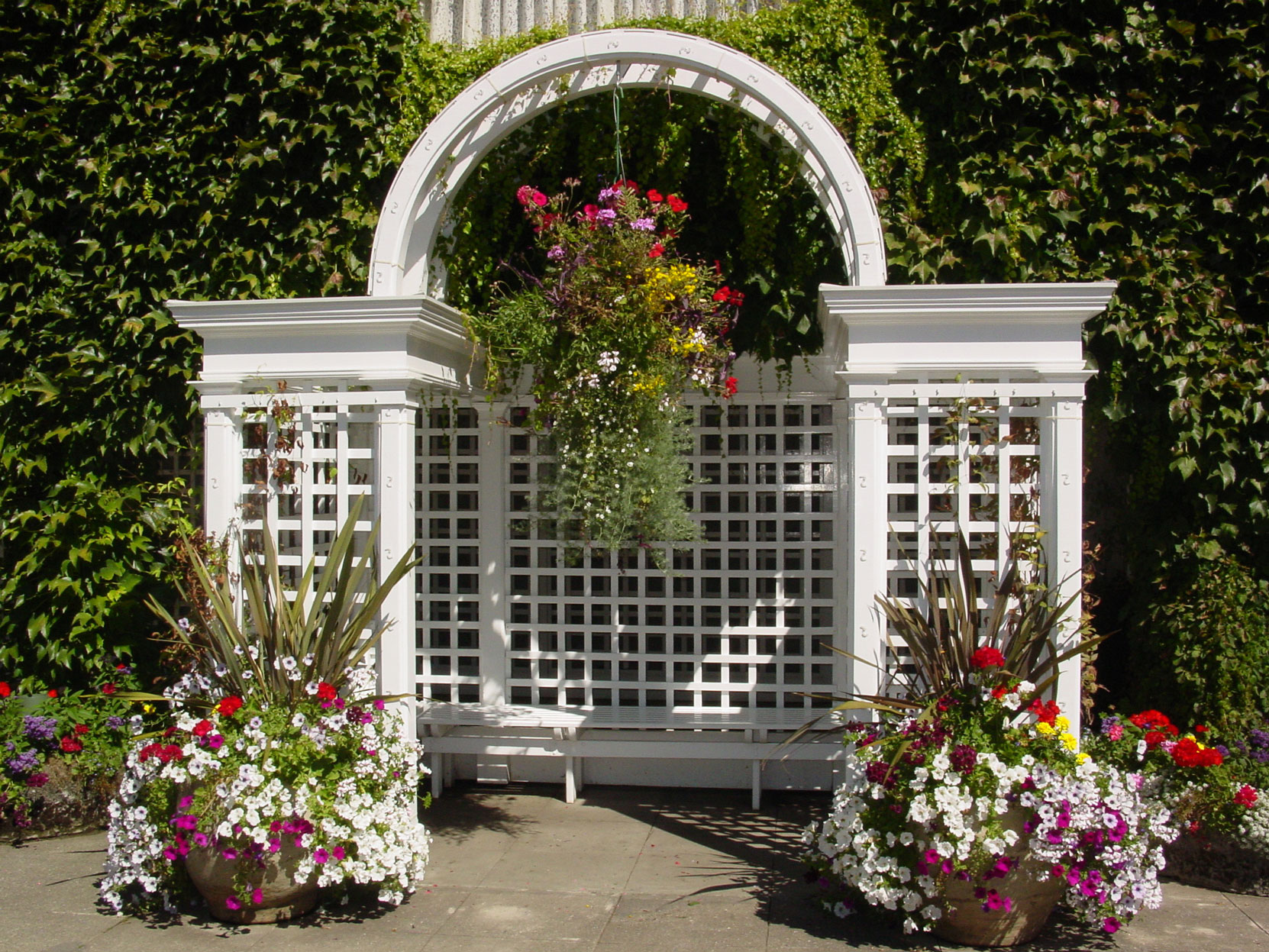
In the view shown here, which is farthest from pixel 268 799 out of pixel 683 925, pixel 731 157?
pixel 731 157

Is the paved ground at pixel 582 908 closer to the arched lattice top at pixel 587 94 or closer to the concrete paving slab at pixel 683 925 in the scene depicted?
the concrete paving slab at pixel 683 925

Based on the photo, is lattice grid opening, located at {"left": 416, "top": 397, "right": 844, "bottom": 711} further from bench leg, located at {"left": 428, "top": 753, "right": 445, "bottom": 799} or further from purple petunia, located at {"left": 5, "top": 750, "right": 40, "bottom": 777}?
Result: purple petunia, located at {"left": 5, "top": 750, "right": 40, "bottom": 777}

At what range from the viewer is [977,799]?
3.58 metres

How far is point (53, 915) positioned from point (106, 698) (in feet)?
4.80

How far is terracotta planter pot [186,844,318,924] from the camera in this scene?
388 centimetres

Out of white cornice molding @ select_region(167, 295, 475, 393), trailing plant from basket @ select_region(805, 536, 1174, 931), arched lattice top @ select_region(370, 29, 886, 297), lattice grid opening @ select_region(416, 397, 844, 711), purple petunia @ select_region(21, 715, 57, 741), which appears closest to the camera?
trailing plant from basket @ select_region(805, 536, 1174, 931)

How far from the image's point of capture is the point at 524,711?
554 centimetres

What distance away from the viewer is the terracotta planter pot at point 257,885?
12.7ft

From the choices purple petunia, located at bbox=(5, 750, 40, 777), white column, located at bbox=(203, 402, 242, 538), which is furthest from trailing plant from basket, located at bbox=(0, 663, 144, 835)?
white column, located at bbox=(203, 402, 242, 538)

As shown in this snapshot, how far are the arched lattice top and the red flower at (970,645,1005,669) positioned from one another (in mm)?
1614

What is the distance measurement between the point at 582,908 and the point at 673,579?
2027mm

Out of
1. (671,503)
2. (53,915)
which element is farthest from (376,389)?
(53,915)

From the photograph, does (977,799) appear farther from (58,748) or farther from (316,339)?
(58,748)

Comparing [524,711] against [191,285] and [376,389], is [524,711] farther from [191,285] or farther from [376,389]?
[191,285]
